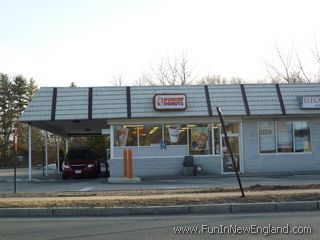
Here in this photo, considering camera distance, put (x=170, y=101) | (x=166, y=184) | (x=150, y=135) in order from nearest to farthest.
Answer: (x=166, y=184) < (x=170, y=101) < (x=150, y=135)

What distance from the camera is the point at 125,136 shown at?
85.4 feet

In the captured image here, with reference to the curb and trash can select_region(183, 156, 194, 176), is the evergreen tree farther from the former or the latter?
the curb

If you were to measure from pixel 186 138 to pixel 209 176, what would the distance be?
2.48 m

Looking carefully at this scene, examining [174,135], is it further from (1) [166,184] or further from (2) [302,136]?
(2) [302,136]

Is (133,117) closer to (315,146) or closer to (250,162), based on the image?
(250,162)

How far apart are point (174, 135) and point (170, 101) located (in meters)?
1.93

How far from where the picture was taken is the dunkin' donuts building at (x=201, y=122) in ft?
83.5

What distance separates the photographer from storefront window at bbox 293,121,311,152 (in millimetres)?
26714

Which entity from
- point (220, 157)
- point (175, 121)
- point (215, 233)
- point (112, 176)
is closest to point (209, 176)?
point (220, 157)

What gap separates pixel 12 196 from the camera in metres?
16.1

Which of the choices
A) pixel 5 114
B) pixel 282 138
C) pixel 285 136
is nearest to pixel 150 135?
pixel 282 138

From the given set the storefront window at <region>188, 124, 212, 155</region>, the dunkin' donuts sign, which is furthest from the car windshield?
the storefront window at <region>188, 124, 212, 155</region>

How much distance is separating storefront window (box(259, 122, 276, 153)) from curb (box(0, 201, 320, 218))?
45.7 feet

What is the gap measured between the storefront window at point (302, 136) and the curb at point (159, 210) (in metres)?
14.4
